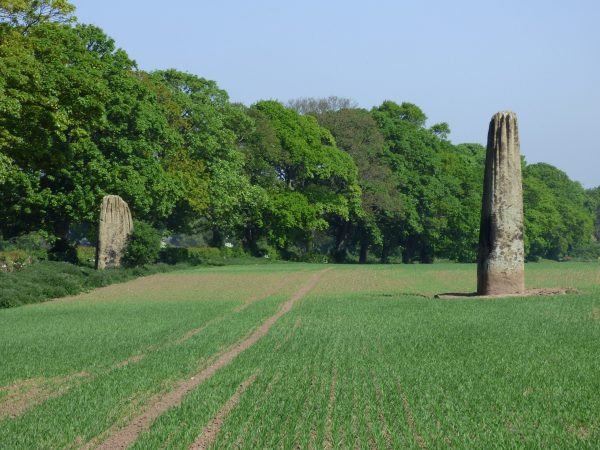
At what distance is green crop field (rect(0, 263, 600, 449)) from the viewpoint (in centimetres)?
900

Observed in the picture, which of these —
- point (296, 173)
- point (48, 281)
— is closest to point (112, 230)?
point (48, 281)

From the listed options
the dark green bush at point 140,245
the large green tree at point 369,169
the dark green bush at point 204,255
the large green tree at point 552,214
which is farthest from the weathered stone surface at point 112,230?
the large green tree at point 552,214

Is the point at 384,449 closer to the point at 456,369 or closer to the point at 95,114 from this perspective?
the point at 456,369

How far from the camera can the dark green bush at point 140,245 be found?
51.2 meters

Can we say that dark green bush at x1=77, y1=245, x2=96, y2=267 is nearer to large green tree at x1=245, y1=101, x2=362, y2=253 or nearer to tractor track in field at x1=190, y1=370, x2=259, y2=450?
large green tree at x1=245, y1=101, x2=362, y2=253

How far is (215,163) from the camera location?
62.5 m

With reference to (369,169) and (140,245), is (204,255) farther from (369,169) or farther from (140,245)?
(140,245)

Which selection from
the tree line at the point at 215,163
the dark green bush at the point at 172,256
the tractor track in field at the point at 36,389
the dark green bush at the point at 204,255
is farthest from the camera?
the dark green bush at the point at 204,255

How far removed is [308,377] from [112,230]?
128ft

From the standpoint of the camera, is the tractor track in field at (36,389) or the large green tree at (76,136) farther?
the large green tree at (76,136)

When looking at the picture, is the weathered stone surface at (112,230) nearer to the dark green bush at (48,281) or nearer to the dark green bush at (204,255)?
the dark green bush at (48,281)

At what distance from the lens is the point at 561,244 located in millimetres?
112938

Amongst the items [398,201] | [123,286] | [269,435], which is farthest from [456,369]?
[398,201]

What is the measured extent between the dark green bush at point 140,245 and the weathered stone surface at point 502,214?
91.1 ft
